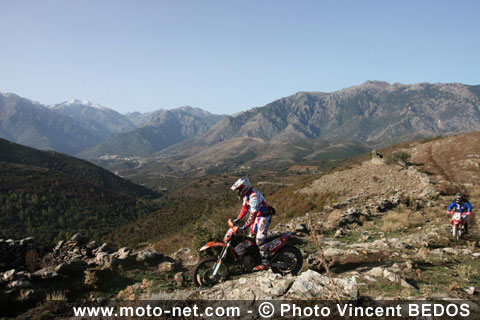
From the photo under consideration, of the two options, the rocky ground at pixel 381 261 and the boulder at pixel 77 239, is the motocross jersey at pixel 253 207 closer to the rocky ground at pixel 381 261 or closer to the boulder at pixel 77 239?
the rocky ground at pixel 381 261

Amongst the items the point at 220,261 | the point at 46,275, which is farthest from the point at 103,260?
the point at 220,261

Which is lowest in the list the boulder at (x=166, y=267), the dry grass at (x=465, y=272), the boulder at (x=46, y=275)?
the boulder at (x=166, y=267)

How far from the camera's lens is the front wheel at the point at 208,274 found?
782 cm

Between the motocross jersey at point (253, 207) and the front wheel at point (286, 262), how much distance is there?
1483 mm

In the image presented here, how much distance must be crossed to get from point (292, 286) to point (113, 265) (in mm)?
7860

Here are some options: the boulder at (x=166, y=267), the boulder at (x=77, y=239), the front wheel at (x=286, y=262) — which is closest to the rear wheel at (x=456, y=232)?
the front wheel at (x=286, y=262)

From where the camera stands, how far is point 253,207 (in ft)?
25.5

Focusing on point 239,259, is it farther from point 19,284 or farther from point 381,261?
point 19,284

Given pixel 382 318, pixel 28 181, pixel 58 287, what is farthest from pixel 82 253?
pixel 28 181

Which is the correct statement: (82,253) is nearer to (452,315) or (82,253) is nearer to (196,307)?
(196,307)

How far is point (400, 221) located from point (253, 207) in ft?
36.6

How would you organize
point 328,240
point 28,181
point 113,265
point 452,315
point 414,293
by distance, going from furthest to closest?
point 28,181 < point 328,240 < point 113,265 < point 414,293 < point 452,315

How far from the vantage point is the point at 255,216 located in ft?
26.0

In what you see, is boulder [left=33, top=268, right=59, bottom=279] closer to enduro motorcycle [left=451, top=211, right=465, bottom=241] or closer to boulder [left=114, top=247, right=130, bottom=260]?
boulder [left=114, top=247, right=130, bottom=260]
